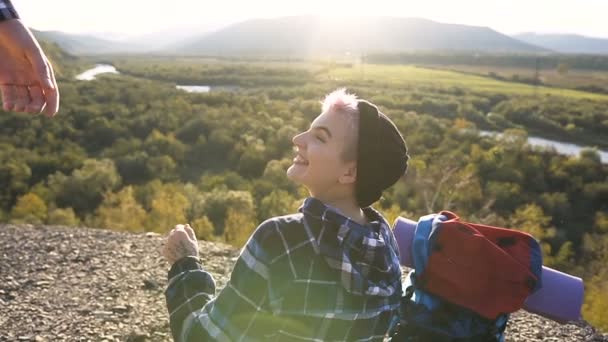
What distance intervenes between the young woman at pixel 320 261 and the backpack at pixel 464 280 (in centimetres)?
46

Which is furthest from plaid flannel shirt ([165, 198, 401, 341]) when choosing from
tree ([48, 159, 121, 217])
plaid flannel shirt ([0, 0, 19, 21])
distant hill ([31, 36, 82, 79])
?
distant hill ([31, 36, 82, 79])

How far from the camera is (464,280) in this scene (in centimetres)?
229

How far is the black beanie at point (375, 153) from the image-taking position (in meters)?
1.79

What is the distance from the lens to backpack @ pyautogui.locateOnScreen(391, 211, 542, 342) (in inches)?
89.0

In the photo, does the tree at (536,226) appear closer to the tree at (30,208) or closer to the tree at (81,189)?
the tree at (81,189)

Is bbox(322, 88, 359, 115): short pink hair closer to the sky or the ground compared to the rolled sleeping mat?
closer to the sky

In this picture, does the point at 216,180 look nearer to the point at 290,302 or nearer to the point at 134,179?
the point at 134,179

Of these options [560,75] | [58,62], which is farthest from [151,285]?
[560,75]

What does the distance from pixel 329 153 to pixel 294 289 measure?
476 millimetres

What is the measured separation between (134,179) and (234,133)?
9878 mm

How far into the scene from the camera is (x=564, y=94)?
71.0 metres

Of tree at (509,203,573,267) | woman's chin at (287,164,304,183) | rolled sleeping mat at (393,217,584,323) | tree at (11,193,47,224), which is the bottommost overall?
tree at (509,203,573,267)

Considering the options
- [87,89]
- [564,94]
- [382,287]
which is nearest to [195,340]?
[382,287]

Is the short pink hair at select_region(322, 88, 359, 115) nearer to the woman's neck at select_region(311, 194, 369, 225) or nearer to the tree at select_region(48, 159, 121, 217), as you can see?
the woman's neck at select_region(311, 194, 369, 225)
